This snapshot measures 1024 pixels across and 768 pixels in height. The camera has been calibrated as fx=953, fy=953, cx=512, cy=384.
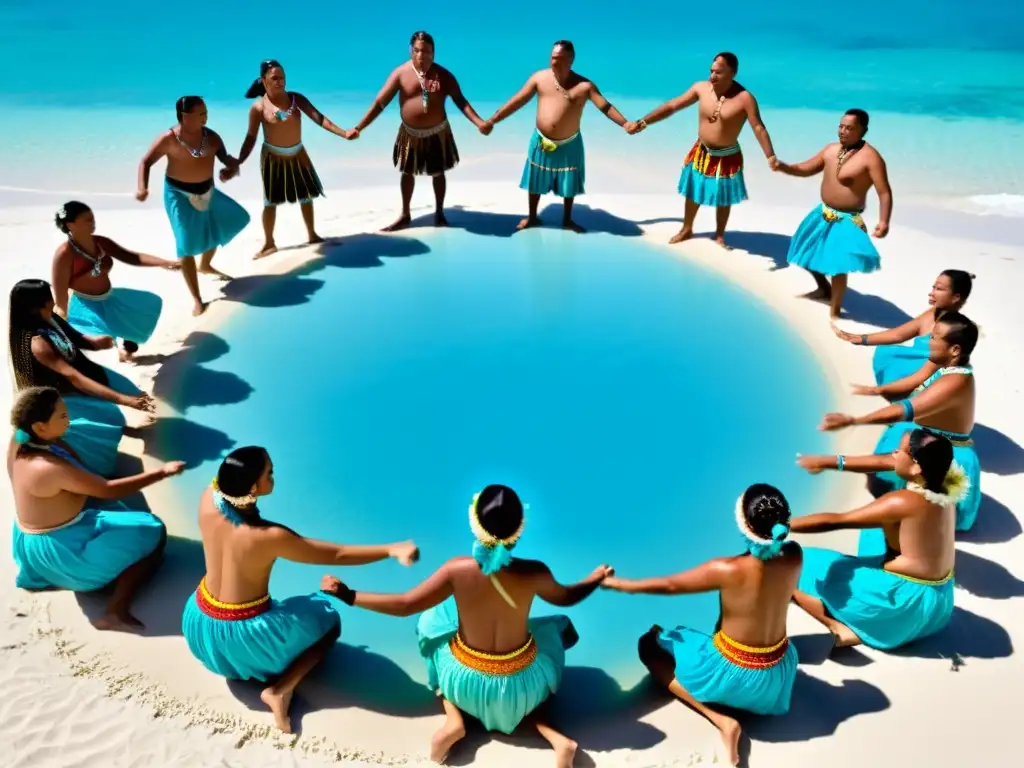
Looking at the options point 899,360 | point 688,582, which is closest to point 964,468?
point 899,360

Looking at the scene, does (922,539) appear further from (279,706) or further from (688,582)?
(279,706)

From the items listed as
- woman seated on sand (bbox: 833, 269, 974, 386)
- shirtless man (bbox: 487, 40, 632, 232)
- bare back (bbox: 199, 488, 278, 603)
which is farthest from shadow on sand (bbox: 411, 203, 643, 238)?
bare back (bbox: 199, 488, 278, 603)

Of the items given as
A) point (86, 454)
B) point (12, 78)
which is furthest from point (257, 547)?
point (12, 78)

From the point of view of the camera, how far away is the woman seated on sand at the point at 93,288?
5594mm

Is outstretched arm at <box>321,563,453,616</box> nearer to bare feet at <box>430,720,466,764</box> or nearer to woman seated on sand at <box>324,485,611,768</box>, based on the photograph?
woman seated on sand at <box>324,485,611,768</box>

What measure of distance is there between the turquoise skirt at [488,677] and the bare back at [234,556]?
2.29ft

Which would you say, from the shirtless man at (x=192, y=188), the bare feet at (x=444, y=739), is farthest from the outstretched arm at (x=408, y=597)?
the shirtless man at (x=192, y=188)

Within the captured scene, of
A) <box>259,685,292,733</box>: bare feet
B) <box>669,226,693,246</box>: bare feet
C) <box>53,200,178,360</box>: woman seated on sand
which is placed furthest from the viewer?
<box>669,226,693,246</box>: bare feet

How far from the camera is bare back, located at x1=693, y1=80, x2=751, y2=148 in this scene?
7480 mm

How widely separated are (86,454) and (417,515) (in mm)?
1791

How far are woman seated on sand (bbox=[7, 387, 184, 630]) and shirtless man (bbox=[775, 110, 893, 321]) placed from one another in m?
4.76

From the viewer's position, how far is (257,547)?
12.0 feet

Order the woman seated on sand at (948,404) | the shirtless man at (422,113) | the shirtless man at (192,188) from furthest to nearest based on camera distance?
the shirtless man at (422,113), the shirtless man at (192,188), the woman seated on sand at (948,404)

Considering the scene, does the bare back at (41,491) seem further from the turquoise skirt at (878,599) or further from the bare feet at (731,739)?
the turquoise skirt at (878,599)
